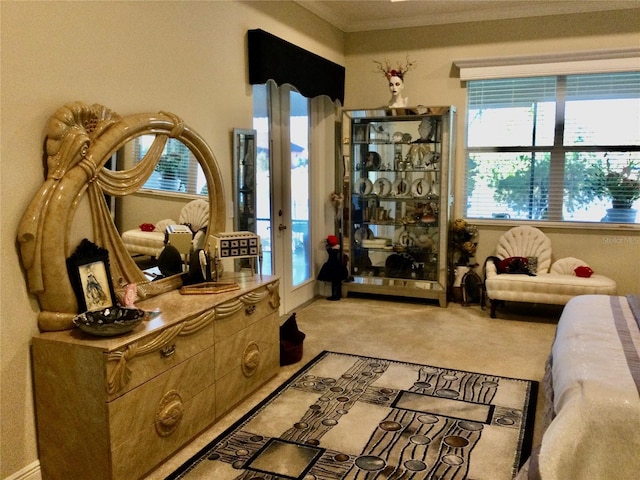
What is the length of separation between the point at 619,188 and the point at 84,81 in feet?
16.5

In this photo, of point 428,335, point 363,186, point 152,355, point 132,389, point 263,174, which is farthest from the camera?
point 363,186

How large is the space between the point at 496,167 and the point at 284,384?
363 centimetres

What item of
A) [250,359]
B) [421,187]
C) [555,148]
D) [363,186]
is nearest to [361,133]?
[363,186]

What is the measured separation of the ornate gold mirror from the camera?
2.49 m

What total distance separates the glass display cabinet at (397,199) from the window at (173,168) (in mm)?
2583

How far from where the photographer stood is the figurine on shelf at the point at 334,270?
5957 millimetres

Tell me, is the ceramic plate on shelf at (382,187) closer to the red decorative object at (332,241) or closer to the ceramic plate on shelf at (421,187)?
the ceramic plate on shelf at (421,187)

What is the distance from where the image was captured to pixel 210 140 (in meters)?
3.95

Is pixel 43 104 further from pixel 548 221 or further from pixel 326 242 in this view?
pixel 548 221

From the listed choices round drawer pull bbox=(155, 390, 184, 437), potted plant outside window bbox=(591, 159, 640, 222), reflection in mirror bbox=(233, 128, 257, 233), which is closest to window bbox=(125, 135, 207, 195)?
reflection in mirror bbox=(233, 128, 257, 233)

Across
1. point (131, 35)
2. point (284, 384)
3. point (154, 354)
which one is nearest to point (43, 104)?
point (131, 35)

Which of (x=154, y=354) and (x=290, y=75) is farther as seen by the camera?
(x=290, y=75)

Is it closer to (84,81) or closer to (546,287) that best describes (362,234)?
(546,287)

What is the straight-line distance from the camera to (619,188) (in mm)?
5504
